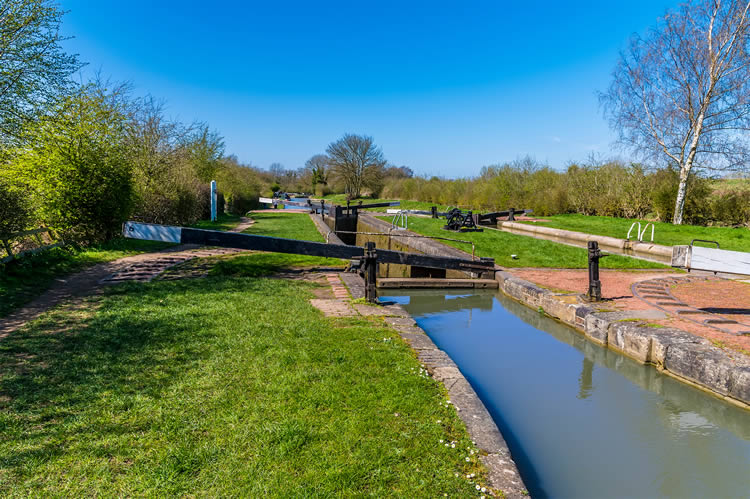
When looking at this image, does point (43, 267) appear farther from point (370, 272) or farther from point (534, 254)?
point (534, 254)

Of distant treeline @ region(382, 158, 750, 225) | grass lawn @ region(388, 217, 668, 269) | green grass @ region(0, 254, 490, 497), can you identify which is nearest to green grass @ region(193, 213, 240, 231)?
grass lawn @ region(388, 217, 668, 269)

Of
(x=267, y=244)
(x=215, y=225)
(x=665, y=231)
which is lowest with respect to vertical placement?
(x=215, y=225)

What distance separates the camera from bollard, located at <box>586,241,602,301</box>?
6.54 m

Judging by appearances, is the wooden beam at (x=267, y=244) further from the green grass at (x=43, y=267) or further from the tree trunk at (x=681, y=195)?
the tree trunk at (x=681, y=195)

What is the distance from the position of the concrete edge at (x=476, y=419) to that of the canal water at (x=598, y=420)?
0.45 metres

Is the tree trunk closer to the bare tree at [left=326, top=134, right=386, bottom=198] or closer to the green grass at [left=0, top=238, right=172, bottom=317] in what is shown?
the green grass at [left=0, top=238, right=172, bottom=317]

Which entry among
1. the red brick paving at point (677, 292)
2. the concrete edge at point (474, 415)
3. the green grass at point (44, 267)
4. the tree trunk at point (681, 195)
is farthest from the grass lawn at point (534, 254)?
the green grass at point (44, 267)

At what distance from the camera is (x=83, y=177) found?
9289 mm

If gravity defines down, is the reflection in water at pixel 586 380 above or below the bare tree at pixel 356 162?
below

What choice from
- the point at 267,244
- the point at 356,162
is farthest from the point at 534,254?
the point at 356,162

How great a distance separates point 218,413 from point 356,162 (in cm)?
4855

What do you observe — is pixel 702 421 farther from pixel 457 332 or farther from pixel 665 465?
pixel 457 332

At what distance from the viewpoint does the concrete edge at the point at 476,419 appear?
2.41 m

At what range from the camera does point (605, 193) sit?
22469 millimetres
